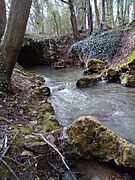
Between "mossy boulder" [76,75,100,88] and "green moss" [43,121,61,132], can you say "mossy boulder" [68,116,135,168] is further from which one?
"mossy boulder" [76,75,100,88]

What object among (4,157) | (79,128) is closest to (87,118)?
(79,128)

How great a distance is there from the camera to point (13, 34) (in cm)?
448

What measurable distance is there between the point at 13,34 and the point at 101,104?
9.53ft

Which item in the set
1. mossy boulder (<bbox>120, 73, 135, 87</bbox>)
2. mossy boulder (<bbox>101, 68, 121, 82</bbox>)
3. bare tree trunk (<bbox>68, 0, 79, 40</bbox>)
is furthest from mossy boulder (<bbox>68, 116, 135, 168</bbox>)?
bare tree trunk (<bbox>68, 0, 79, 40</bbox>)

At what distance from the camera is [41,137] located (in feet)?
10.2

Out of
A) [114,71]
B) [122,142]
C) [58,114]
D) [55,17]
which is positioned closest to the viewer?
[122,142]

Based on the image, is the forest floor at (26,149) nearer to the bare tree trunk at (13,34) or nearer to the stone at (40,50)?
the bare tree trunk at (13,34)

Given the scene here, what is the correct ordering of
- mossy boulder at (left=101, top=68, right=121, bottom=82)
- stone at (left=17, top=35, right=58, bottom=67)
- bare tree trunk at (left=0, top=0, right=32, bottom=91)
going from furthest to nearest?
stone at (left=17, top=35, right=58, bottom=67), mossy boulder at (left=101, top=68, right=121, bottom=82), bare tree trunk at (left=0, top=0, right=32, bottom=91)

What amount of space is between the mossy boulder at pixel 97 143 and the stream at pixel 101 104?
3.30 feet

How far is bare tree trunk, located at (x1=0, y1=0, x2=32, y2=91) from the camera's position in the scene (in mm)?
4270

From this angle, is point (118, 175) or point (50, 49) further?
point (50, 49)

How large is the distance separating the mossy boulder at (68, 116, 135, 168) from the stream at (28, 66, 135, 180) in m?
1.01

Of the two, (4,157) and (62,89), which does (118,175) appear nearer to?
(4,157)

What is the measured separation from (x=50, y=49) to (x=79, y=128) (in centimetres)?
1329
